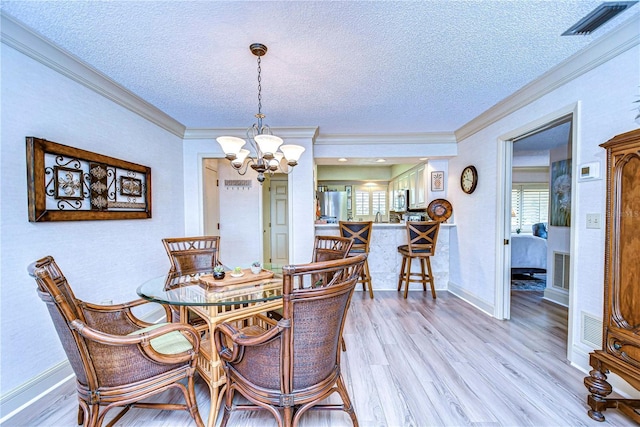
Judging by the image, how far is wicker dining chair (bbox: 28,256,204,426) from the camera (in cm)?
117

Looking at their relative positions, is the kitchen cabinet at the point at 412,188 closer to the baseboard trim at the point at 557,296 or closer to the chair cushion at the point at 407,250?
the chair cushion at the point at 407,250

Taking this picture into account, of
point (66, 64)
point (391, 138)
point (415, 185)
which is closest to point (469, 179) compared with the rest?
point (391, 138)

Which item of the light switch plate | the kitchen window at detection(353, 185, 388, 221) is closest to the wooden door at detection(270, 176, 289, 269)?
the kitchen window at detection(353, 185, 388, 221)

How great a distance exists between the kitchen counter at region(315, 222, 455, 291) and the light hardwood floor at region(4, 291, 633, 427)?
3.38 ft

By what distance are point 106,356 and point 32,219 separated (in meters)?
1.14

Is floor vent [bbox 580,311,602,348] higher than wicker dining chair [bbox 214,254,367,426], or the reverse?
wicker dining chair [bbox 214,254,367,426]

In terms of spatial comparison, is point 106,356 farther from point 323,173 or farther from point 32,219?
point 323,173

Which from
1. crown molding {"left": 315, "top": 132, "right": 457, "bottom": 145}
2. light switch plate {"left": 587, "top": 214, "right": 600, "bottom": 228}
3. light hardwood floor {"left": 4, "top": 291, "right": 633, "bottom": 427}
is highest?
crown molding {"left": 315, "top": 132, "right": 457, "bottom": 145}

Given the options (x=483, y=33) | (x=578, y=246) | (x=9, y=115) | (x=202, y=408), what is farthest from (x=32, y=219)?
(x=578, y=246)

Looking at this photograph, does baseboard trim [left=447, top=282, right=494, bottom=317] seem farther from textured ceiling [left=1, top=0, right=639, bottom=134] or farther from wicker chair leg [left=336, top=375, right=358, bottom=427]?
wicker chair leg [left=336, top=375, right=358, bottom=427]

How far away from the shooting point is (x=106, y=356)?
127 centimetres

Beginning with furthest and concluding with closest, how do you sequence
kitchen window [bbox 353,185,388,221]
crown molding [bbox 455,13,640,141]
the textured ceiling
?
kitchen window [bbox 353,185,388,221], crown molding [bbox 455,13,640,141], the textured ceiling

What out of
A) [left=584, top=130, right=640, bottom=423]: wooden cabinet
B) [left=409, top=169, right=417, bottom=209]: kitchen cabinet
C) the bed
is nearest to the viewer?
[left=584, top=130, right=640, bottom=423]: wooden cabinet

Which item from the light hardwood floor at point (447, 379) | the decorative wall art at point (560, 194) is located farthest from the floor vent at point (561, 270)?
the light hardwood floor at point (447, 379)
